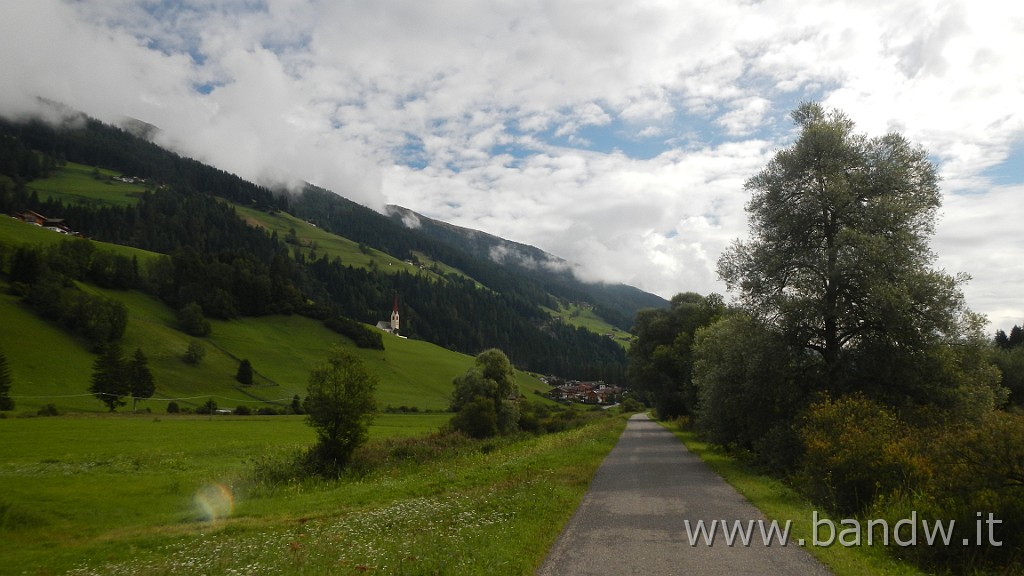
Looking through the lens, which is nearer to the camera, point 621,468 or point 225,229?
point 621,468

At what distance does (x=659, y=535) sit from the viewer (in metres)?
10.6

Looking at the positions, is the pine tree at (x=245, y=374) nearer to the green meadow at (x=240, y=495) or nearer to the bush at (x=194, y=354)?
the bush at (x=194, y=354)

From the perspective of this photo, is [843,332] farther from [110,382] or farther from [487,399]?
[110,382]

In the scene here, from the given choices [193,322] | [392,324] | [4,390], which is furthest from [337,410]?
[392,324]

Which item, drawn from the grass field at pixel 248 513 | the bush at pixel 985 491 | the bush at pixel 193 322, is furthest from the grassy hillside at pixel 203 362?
the bush at pixel 985 491

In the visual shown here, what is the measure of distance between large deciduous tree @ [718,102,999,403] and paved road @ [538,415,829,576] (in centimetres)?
668

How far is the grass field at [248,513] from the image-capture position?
10.4 metres

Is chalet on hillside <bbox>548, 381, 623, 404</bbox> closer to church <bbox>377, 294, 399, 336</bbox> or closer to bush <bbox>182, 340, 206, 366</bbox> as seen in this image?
church <bbox>377, 294, 399, 336</bbox>

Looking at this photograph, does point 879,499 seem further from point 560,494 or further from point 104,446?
point 104,446

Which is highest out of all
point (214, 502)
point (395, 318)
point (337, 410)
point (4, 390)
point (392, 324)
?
point (395, 318)

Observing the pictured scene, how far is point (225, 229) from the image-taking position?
7830 inches

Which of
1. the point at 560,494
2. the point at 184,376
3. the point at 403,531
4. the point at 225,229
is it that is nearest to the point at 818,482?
the point at 560,494

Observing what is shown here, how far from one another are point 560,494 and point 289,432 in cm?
4218

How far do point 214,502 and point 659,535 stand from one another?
20.1 m
